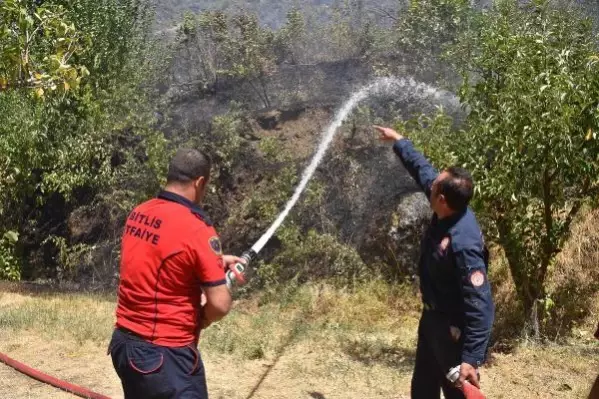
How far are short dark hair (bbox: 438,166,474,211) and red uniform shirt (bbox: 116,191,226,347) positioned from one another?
1.15 metres

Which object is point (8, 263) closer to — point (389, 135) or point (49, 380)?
point (49, 380)

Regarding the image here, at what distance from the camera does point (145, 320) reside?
285cm

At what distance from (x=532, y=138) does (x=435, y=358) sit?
100 inches

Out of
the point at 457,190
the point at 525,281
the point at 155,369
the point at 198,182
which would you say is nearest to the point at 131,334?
the point at 155,369

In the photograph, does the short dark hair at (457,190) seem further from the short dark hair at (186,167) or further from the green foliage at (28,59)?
the green foliage at (28,59)

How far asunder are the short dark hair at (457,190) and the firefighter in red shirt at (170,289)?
114 cm

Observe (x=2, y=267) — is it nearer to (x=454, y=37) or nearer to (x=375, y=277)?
(x=375, y=277)

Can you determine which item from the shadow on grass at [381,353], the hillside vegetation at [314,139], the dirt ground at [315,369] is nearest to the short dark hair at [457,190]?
the hillside vegetation at [314,139]

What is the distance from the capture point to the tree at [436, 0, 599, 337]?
543 cm

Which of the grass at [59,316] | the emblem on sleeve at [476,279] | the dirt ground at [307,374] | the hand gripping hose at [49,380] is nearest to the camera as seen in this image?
the emblem on sleeve at [476,279]

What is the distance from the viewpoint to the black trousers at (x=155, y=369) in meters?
2.83

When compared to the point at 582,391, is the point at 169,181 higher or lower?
higher

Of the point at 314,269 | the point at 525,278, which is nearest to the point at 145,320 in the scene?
the point at 525,278

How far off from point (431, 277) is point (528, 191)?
9.06ft
